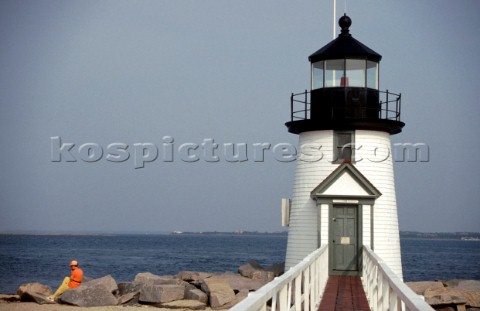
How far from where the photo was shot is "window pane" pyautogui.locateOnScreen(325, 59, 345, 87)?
1919cm

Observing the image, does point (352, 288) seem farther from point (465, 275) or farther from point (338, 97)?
point (465, 275)

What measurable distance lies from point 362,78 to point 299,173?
120 inches

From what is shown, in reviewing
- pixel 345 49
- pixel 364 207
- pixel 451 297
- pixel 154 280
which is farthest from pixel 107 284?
pixel 451 297

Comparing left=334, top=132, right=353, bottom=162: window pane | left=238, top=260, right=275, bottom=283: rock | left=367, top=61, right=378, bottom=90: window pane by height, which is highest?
left=367, top=61, right=378, bottom=90: window pane

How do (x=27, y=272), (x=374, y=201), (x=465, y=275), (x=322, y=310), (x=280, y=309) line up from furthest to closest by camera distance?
1. (x=465, y=275)
2. (x=27, y=272)
3. (x=374, y=201)
4. (x=322, y=310)
5. (x=280, y=309)

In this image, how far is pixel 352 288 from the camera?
15.2 metres

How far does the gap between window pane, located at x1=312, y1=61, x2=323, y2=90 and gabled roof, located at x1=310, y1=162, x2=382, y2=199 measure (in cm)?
225

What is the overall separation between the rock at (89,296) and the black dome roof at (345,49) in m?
8.50

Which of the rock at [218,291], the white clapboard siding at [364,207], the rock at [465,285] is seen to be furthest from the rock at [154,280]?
the rock at [465,285]

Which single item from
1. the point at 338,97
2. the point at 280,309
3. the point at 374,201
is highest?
the point at 338,97

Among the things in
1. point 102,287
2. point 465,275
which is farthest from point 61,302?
point 465,275

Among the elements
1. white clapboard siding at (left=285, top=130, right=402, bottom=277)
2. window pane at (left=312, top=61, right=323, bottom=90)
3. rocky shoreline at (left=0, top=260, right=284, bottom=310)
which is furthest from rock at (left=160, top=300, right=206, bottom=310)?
window pane at (left=312, top=61, right=323, bottom=90)

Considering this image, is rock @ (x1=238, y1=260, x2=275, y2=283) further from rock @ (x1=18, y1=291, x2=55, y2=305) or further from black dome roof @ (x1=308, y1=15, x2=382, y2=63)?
black dome roof @ (x1=308, y1=15, x2=382, y2=63)

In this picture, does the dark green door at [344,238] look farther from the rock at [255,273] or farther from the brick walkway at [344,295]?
the rock at [255,273]
